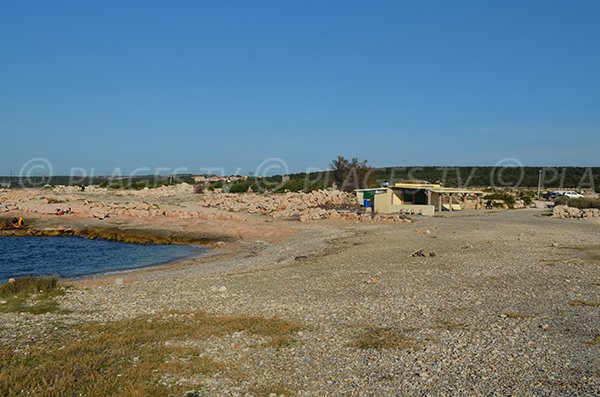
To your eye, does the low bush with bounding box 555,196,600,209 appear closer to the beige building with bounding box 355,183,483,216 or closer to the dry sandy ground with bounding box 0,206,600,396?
the beige building with bounding box 355,183,483,216

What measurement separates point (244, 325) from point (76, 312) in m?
4.68

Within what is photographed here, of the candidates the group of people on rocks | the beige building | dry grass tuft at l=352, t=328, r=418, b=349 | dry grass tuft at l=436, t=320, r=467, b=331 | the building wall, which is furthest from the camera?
the beige building

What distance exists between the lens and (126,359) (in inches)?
352

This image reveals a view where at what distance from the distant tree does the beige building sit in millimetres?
16769

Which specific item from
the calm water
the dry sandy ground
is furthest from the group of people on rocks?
the dry sandy ground

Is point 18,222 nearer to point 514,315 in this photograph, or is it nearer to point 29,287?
point 29,287

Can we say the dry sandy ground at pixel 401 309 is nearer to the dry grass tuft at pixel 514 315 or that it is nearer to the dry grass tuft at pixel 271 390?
the dry grass tuft at pixel 514 315

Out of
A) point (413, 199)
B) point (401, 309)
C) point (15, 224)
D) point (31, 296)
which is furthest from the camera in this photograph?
point (413, 199)

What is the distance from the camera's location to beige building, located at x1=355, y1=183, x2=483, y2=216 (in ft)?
151

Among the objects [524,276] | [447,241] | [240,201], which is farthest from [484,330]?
[240,201]

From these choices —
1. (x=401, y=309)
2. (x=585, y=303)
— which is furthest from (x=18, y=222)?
(x=585, y=303)

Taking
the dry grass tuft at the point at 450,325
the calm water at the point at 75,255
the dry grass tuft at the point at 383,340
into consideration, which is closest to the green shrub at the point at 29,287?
the calm water at the point at 75,255

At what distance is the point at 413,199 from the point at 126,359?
146 feet

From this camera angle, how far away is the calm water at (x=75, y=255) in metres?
24.1
